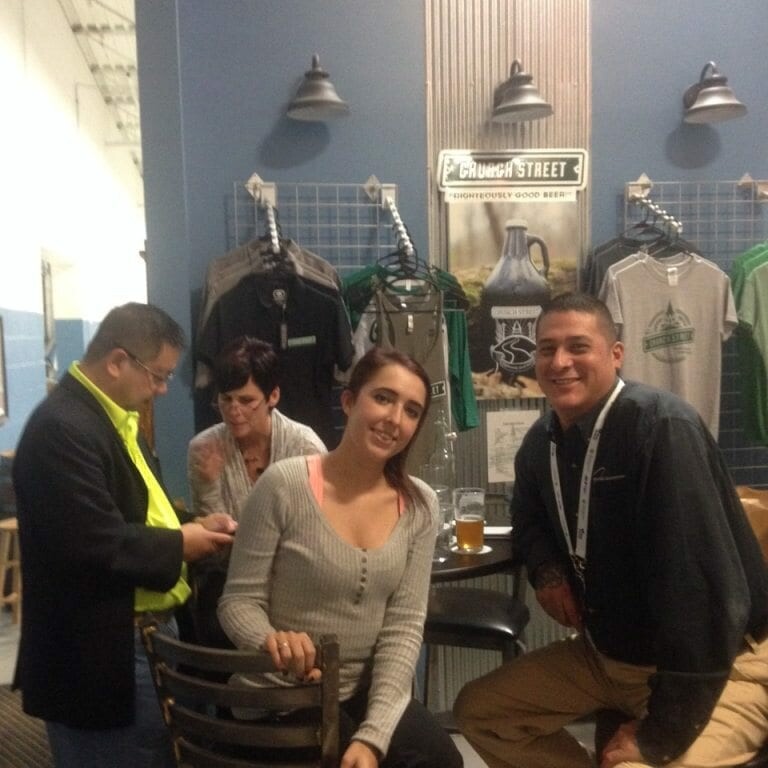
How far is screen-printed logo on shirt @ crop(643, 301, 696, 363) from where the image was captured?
11.0 ft

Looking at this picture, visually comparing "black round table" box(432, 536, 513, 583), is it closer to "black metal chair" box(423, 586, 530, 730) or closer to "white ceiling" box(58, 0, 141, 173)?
"black metal chair" box(423, 586, 530, 730)

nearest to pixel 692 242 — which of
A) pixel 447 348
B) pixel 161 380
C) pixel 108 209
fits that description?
pixel 447 348

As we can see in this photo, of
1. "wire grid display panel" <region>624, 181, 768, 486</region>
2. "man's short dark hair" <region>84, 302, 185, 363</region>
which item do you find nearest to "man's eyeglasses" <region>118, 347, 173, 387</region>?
"man's short dark hair" <region>84, 302, 185, 363</region>

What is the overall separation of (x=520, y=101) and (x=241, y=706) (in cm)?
260

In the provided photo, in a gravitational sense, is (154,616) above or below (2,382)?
below

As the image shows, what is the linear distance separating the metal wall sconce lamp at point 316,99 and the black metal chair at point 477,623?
6.37 ft

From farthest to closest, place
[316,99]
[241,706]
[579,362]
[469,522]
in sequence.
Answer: [316,99] < [469,522] < [579,362] < [241,706]

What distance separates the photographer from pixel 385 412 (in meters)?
1.82

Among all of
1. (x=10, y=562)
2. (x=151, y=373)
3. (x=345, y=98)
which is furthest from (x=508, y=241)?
(x=10, y=562)

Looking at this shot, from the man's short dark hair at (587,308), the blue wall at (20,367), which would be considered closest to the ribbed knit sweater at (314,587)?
the man's short dark hair at (587,308)

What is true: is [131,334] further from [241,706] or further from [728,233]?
[728,233]

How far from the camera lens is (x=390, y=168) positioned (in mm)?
3475

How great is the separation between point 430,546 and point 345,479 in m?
0.26

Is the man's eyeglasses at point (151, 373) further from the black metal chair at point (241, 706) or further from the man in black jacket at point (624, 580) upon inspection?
the man in black jacket at point (624, 580)
